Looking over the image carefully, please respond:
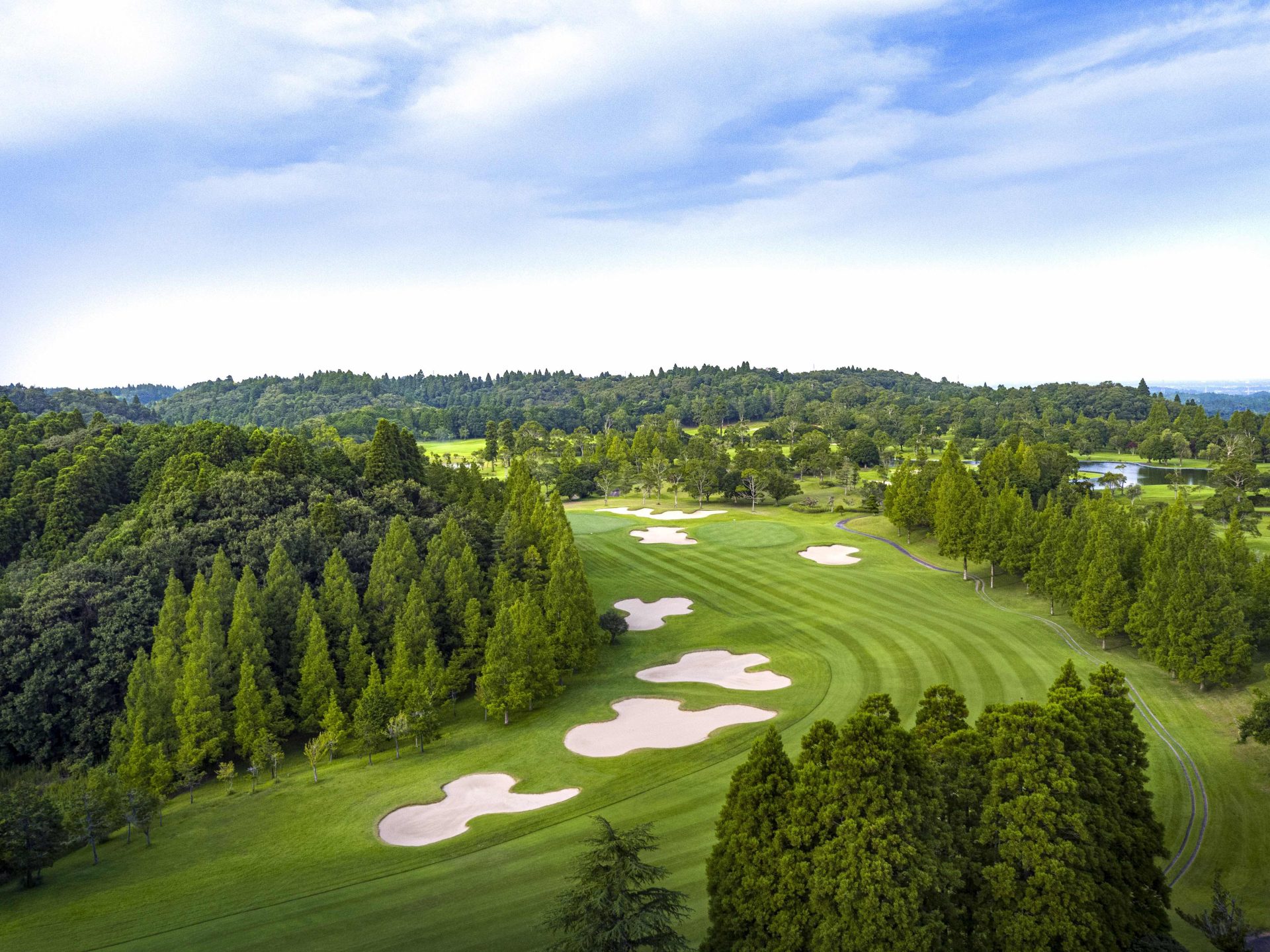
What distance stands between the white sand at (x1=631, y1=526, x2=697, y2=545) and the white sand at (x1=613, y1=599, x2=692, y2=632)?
18.5 metres

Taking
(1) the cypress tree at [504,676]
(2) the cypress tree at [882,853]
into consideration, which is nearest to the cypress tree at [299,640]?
(1) the cypress tree at [504,676]

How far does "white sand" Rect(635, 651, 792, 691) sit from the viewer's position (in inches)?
1698

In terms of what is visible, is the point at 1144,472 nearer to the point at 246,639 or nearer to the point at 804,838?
the point at 246,639

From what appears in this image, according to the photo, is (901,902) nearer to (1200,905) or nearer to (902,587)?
(1200,905)

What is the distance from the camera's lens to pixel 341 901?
23.2 meters

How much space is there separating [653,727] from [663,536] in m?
46.9

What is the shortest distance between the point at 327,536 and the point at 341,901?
109 feet

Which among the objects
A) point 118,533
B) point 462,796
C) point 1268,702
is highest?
point 118,533

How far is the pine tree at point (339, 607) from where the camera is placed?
43906 mm

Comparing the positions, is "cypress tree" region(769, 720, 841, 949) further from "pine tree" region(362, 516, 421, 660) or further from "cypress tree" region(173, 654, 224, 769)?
"pine tree" region(362, 516, 421, 660)

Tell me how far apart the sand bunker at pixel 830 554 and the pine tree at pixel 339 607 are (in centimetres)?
4120

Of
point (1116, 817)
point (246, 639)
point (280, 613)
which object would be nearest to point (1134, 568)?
point (1116, 817)

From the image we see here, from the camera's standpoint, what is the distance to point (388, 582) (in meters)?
47.1

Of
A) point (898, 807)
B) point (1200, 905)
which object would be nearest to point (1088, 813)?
point (898, 807)
